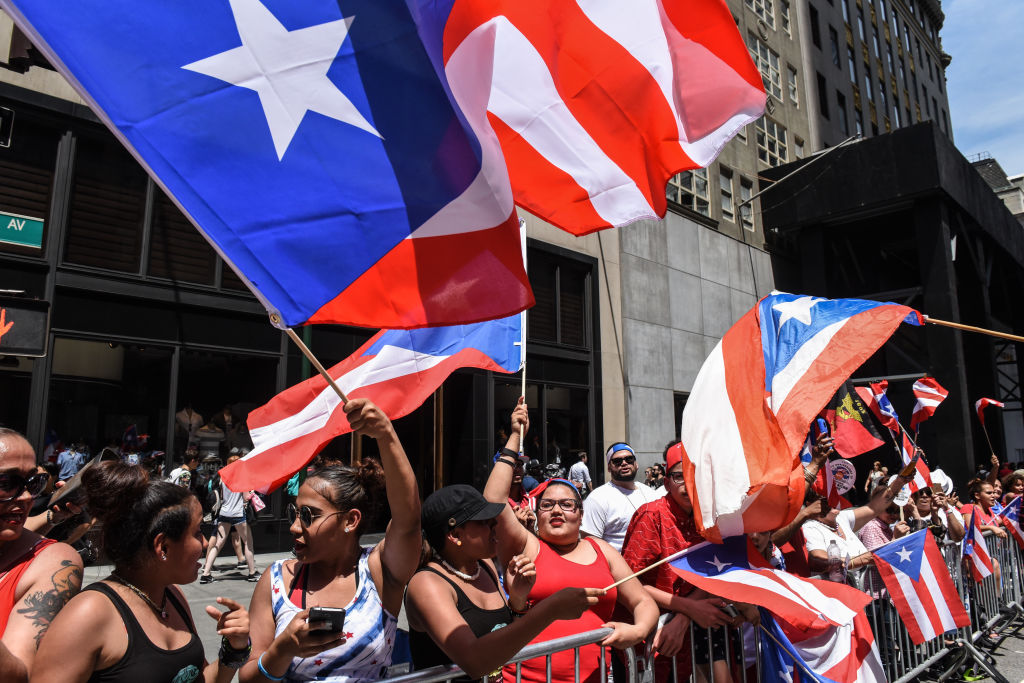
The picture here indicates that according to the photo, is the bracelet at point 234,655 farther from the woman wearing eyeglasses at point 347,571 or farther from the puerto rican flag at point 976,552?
the puerto rican flag at point 976,552

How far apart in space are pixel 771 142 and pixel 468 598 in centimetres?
2609

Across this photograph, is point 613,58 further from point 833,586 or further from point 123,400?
point 123,400

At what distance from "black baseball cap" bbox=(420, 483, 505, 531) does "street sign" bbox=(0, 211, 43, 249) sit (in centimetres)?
1003

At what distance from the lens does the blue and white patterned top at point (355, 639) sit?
8.58 ft

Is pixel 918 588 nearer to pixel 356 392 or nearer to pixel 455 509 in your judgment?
pixel 455 509

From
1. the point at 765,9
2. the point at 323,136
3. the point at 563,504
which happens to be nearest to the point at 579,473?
the point at 563,504

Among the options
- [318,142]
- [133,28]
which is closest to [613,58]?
[318,142]

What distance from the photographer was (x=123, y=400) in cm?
1116

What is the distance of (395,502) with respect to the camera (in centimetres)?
270

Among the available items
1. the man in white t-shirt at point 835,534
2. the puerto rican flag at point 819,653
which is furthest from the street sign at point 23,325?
the man in white t-shirt at point 835,534

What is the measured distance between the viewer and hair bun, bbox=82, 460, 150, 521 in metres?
2.50

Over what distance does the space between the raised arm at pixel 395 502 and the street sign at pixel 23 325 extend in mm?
4458

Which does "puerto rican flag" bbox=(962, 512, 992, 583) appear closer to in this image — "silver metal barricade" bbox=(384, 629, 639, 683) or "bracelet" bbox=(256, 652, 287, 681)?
"silver metal barricade" bbox=(384, 629, 639, 683)

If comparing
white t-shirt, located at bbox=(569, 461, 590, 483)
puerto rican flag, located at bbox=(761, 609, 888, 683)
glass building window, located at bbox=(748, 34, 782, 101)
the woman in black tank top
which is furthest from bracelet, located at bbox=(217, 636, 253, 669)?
glass building window, located at bbox=(748, 34, 782, 101)
